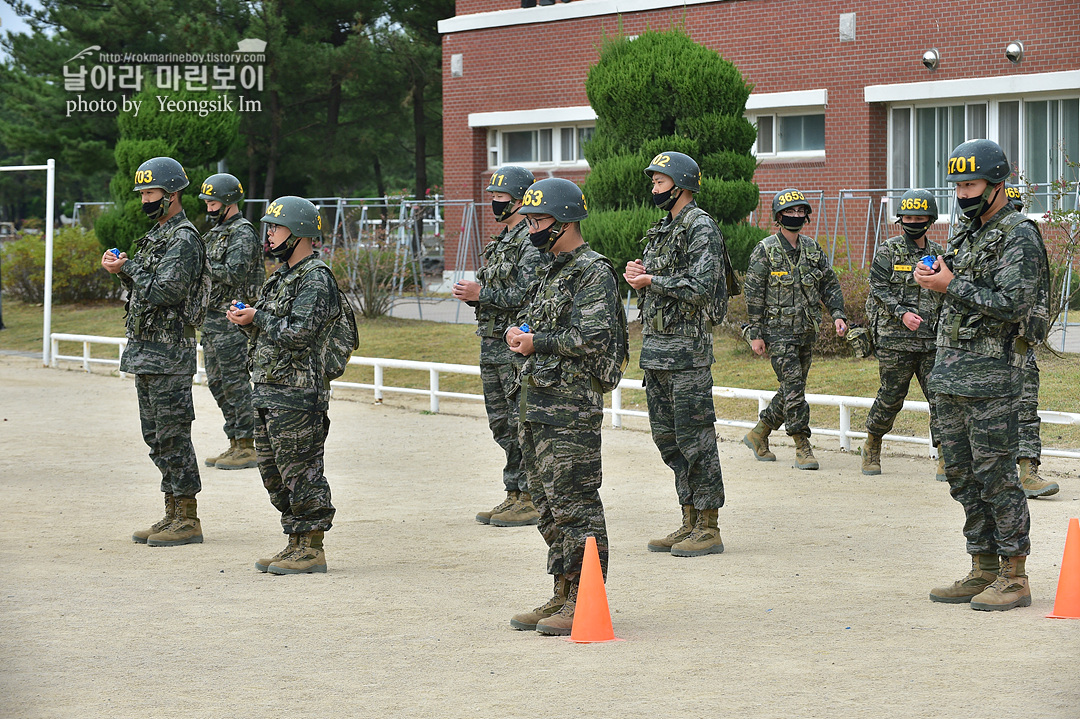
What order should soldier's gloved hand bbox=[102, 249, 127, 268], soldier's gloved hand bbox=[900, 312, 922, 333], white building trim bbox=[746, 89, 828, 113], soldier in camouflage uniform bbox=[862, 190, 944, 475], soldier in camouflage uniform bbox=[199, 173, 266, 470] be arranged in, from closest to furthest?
soldier's gloved hand bbox=[900, 312, 922, 333]
soldier's gloved hand bbox=[102, 249, 127, 268]
soldier in camouflage uniform bbox=[862, 190, 944, 475]
soldier in camouflage uniform bbox=[199, 173, 266, 470]
white building trim bbox=[746, 89, 828, 113]

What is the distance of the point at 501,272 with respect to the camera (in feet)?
29.2

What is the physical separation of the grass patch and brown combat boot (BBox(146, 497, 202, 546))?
6.77 metres

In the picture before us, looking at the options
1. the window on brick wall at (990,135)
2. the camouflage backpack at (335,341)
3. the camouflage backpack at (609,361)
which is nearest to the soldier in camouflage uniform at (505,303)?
the camouflage backpack at (335,341)

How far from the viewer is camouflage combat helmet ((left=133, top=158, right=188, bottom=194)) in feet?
29.2

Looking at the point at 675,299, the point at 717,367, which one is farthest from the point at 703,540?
the point at 717,367

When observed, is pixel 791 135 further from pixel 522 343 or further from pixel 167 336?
pixel 522 343

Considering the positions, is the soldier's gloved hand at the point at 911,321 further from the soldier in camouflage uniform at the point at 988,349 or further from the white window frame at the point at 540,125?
the white window frame at the point at 540,125

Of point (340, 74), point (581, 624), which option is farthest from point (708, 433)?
point (340, 74)

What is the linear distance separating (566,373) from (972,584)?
2484mm

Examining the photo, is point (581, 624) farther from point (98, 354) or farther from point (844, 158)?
point (844, 158)

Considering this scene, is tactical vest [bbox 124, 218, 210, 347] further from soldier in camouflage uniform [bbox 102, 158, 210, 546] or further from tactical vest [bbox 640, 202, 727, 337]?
tactical vest [bbox 640, 202, 727, 337]

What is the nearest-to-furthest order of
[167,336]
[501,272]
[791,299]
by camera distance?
[167,336] → [501,272] → [791,299]

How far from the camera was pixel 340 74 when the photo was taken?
39969 mm

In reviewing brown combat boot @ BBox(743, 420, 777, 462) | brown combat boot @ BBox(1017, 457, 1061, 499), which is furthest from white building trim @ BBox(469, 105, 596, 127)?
brown combat boot @ BBox(1017, 457, 1061, 499)
